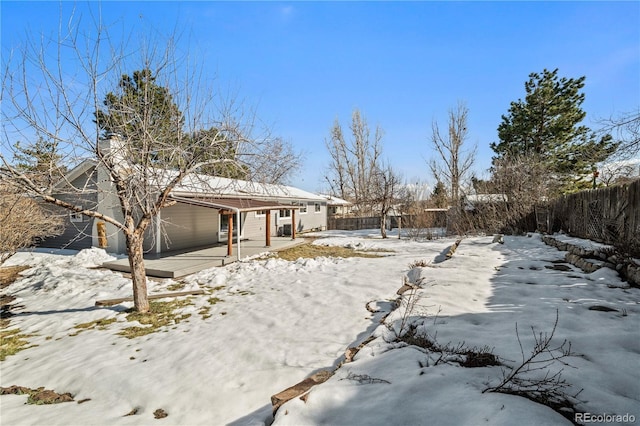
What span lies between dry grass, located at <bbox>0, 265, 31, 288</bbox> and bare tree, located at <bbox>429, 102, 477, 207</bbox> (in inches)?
1127

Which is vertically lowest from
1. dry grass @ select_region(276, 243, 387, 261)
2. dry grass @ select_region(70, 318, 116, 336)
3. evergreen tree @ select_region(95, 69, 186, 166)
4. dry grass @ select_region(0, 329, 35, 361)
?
dry grass @ select_region(0, 329, 35, 361)

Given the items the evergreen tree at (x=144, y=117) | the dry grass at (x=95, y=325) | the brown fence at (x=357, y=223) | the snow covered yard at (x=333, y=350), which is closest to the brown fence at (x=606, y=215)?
the snow covered yard at (x=333, y=350)

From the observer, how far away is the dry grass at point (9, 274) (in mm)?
8867

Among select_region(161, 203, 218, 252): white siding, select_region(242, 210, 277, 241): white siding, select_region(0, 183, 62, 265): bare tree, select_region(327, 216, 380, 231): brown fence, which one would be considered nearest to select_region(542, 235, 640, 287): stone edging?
select_region(161, 203, 218, 252): white siding

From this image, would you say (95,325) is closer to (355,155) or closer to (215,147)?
(215,147)

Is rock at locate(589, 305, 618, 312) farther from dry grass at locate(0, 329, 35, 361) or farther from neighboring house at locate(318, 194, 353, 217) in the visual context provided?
neighboring house at locate(318, 194, 353, 217)

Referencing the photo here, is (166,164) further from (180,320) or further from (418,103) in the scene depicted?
(418,103)

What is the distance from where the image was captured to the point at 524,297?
4.63 m

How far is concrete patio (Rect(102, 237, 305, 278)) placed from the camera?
29.1 feet

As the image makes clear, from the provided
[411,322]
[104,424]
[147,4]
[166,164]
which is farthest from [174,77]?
[411,322]

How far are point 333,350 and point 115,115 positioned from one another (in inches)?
220

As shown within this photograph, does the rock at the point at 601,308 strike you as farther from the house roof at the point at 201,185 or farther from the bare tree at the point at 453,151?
the bare tree at the point at 453,151

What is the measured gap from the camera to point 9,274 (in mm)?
9695

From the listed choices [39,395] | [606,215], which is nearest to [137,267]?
[39,395]
